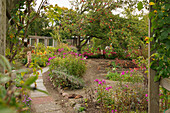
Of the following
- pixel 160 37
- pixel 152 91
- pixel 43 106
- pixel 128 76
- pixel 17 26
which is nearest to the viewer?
pixel 160 37

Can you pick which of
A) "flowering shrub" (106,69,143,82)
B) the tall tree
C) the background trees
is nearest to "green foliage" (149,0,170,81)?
the tall tree

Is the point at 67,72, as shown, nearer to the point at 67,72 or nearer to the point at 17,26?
the point at 67,72

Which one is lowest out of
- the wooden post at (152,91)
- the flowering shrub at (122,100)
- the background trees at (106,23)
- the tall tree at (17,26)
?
the flowering shrub at (122,100)

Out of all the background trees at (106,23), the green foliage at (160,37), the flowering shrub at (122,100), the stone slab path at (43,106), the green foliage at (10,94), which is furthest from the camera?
the background trees at (106,23)

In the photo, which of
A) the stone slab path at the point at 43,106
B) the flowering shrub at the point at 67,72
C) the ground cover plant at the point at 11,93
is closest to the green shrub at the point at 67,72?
the flowering shrub at the point at 67,72

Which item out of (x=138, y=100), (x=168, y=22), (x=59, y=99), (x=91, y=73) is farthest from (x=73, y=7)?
(x=168, y=22)

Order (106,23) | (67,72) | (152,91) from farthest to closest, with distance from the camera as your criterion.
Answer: (106,23) < (67,72) < (152,91)

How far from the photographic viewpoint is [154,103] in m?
2.04

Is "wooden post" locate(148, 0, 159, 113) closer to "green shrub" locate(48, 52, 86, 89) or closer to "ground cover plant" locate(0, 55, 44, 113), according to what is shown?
"ground cover plant" locate(0, 55, 44, 113)

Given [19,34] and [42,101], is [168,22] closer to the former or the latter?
[19,34]

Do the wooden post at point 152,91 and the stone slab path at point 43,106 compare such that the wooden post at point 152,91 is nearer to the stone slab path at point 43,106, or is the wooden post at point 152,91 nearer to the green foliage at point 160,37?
the green foliage at point 160,37

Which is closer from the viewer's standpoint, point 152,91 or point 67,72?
point 152,91

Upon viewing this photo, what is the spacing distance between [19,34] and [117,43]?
625cm

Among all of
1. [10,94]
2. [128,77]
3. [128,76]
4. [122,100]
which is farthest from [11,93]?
[128,76]
